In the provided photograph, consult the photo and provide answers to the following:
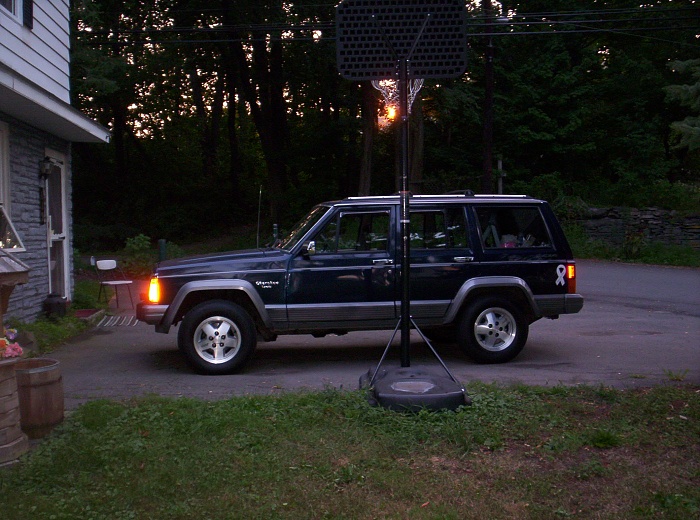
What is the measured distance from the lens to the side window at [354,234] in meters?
8.89

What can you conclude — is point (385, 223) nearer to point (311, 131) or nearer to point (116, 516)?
point (116, 516)

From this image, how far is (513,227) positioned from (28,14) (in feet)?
25.2

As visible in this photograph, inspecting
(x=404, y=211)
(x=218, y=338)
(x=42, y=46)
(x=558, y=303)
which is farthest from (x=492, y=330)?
(x=42, y=46)

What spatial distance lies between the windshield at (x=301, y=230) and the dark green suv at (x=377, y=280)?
0.02 m

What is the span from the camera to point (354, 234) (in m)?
8.95

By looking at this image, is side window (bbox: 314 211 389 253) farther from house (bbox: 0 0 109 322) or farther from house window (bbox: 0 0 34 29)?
house window (bbox: 0 0 34 29)

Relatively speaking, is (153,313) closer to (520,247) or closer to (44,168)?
(520,247)

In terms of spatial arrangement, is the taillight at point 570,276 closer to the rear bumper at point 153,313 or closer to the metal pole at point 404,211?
the metal pole at point 404,211

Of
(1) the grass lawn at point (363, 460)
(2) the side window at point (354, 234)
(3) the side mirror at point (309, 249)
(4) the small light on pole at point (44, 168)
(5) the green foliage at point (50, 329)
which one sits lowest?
(1) the grass lawn at point (363, 460)

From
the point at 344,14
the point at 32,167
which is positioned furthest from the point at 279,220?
the point at 344,14

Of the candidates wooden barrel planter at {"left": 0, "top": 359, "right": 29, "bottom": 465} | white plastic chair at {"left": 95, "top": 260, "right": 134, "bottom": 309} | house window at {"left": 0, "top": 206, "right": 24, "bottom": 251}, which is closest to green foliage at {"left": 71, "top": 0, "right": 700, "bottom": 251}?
white plastic chair at {"left": 95, "top": 260, "right": 134, "bottom": 309}

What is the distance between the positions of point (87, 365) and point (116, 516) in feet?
16.1

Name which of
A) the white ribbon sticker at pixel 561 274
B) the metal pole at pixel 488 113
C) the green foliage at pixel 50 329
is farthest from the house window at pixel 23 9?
the metal pole at pixel 488 113

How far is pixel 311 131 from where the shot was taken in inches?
1363
